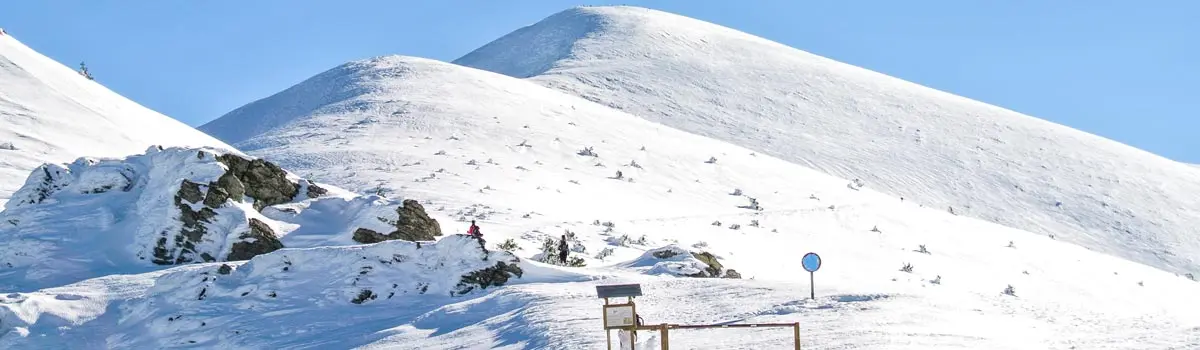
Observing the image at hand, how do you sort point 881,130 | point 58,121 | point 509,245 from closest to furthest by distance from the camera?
point 509,245, point 58,121, point 881,130

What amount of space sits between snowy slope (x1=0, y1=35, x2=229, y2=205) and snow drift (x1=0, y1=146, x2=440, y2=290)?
8.68 feet

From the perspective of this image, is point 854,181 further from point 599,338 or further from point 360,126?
point 599,338

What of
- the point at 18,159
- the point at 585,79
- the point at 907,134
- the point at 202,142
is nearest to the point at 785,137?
the point at 907,134

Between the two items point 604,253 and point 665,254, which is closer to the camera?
point 665,254

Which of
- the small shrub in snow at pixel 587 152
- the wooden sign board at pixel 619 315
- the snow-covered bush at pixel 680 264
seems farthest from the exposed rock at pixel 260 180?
the small shrub in snow at pixel 587 152

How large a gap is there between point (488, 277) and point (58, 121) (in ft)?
58.9

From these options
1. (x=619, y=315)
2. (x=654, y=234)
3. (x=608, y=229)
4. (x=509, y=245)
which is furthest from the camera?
(x=654, y=234)

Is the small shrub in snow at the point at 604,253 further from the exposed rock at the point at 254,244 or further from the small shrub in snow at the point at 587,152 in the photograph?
the small shrub in snow at the point at 587,152

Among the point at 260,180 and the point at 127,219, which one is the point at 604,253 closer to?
the point at 260,180

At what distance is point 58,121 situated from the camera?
32.1m

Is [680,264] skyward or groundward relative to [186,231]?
groundward

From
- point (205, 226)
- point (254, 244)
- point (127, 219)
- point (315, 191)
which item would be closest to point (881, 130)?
point (315, 191)

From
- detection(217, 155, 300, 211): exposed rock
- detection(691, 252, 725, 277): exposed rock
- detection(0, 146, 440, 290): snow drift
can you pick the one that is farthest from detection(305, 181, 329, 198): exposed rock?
detection(691, 252, 725, 277): exposed rock

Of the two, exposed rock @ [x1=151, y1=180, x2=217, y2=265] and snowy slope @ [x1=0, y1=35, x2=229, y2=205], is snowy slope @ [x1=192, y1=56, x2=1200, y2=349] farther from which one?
snowy slope @ [x1=0, y1=35, x2=229, y2=205]
